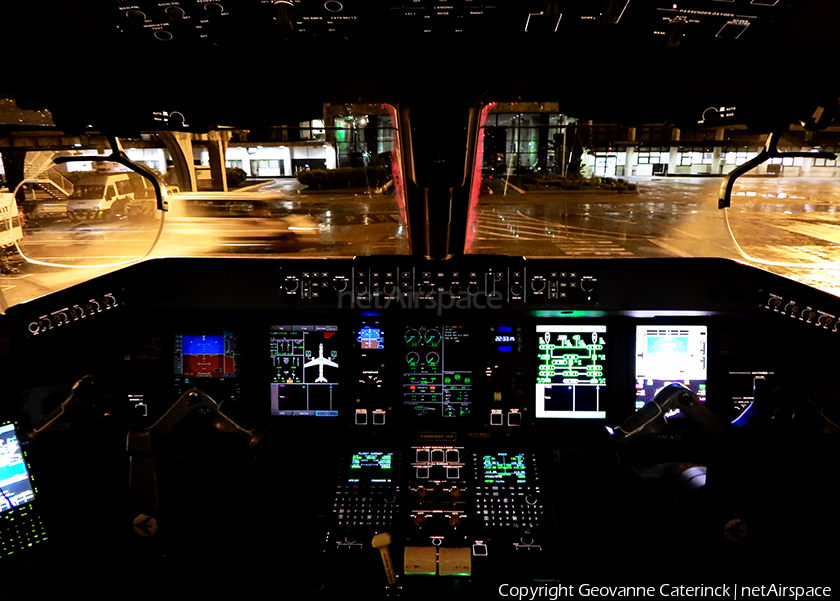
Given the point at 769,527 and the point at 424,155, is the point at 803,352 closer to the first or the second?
the point at 769,527

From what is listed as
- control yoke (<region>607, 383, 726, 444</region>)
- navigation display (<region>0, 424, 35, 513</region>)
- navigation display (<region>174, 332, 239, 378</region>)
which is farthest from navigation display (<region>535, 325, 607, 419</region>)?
navigation display (<region>0, 424, 35, 513</region>)

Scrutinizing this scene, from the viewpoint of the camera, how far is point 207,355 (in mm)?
2324

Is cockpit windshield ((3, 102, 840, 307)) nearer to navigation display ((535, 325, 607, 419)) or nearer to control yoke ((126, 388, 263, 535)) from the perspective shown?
navigation display ((535, 325, 607, 419))

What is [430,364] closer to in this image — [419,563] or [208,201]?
[419,563]

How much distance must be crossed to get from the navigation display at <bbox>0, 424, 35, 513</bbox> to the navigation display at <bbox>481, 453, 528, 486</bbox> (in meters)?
1.57

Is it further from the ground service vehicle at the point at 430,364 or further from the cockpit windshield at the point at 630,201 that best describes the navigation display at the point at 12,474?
the cockpit windshield at the point at 630,201

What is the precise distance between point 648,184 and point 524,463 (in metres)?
18.4

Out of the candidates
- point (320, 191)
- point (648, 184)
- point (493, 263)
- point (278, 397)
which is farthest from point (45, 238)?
point (648, 184)

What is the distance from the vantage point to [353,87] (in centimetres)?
199

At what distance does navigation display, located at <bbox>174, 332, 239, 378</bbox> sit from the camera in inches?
91.3

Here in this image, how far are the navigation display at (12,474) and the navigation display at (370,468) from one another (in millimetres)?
1077

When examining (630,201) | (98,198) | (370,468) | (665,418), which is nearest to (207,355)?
(370,468)

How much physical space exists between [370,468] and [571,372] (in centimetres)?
89

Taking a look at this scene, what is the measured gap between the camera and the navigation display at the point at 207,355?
232cm
